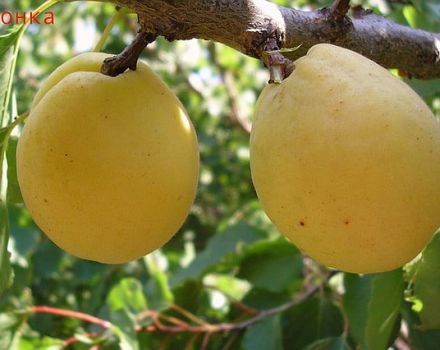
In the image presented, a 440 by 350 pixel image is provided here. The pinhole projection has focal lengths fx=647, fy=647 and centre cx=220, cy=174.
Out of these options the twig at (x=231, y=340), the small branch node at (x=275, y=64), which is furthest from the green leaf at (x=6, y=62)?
the twig at (x=231, y=340)

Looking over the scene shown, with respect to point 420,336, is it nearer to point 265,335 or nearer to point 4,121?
point 265,335

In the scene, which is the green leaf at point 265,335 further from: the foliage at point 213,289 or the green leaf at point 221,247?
the green leaf at point 221,247

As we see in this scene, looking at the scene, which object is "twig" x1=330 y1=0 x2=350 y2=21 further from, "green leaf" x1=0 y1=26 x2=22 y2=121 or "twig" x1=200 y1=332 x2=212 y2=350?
"twig" x1=200 y1=332 x2=212 y2=350

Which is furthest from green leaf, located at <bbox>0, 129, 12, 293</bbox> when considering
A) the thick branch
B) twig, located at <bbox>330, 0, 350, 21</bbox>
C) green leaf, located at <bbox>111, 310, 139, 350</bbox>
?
twig, located at <bbox>330, 0, 350, 21</bbox>

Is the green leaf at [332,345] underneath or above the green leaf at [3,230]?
underneath

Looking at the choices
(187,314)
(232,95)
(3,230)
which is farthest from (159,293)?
(232,95)

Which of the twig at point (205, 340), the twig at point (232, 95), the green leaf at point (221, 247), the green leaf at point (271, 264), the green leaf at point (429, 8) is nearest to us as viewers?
the green leaf at point (429, 8)
